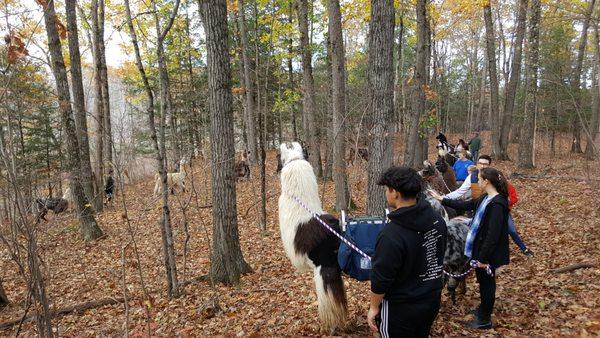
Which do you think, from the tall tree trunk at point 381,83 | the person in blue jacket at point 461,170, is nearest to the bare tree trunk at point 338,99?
the person in blue jacket at point 461,170

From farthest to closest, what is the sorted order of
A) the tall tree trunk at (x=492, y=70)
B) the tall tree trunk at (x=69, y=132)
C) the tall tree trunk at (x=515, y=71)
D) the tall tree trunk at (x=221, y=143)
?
the tall tree trunk at (x=492, y=70), the tall tree trunk at (x=515, y=71), the tall tree trunk at (x=69, y=132), the tall tree trunk at (x=221, y=143)

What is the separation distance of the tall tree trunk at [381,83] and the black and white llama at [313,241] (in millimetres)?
1715

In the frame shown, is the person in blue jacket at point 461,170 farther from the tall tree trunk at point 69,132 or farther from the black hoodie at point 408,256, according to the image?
the tall tree trunk at point 69,132

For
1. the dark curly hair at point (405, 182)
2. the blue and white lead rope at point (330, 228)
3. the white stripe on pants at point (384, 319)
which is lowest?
the white stripe on pants at point (384, 319)

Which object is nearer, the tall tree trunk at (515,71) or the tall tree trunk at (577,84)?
the tall tree trunk at (515,71)

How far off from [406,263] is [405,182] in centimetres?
54

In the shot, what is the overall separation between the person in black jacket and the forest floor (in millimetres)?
522

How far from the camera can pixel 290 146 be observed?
13.7 feet

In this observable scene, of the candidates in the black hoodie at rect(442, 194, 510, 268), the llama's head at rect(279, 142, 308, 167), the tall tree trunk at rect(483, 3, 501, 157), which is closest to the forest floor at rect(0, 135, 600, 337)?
the black hoodie at rect(442, 194, 510, 268)

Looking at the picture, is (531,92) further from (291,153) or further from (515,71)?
(291,153)

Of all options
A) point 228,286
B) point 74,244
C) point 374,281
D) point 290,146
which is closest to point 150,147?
point 74,244

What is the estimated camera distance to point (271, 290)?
225 inches

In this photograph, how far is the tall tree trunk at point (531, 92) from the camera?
501 inches

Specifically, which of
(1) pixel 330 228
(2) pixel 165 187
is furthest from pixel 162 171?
(1) pixel 330 228
